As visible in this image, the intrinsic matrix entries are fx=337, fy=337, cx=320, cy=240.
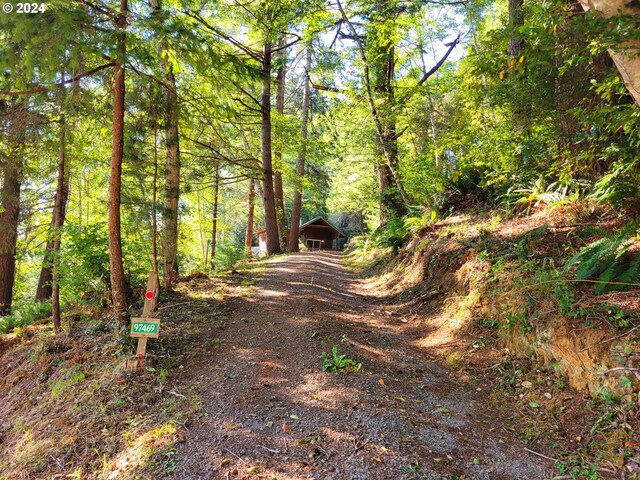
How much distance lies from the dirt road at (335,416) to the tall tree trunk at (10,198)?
4847 millimetres

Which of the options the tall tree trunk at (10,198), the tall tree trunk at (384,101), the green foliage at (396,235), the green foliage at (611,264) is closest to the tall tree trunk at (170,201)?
the tall tree trunk at (10,198)

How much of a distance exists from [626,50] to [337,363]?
379cm

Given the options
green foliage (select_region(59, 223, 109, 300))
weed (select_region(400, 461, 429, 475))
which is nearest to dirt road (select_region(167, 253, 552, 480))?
weed (select_region(400, 461, 429, 475))

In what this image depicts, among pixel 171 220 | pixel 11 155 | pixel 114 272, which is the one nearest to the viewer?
pixel 114 272

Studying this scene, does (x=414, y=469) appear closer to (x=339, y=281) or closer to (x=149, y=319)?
(x=149, y=319)

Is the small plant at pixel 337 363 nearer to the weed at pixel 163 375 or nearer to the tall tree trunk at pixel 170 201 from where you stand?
the weed at pixel 163 375

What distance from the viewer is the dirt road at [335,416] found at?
241cm

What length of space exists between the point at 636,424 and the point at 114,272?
223 inches

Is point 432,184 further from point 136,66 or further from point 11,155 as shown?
point 11,155

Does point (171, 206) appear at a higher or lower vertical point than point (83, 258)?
higher

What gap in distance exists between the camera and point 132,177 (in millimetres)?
6148

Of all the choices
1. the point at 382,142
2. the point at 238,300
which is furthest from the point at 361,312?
the point at 382,142

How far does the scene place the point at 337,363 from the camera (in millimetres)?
3865

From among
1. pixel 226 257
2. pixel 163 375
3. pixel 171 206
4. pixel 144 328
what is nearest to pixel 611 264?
pixel 163 375
